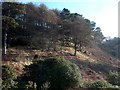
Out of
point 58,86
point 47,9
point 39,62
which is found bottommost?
point 58,86

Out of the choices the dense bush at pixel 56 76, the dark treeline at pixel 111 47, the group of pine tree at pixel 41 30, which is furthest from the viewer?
the dark treeline at pixel 111 47

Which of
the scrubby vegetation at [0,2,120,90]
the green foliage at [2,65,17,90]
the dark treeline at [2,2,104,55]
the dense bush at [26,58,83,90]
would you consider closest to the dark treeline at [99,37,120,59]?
the scrubby vegetation at [0,2,120,90]

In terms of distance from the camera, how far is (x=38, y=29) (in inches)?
1031

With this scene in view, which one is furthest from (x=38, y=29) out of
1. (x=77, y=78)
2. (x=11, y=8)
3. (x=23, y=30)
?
(x=77, y=78)

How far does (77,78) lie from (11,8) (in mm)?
9597

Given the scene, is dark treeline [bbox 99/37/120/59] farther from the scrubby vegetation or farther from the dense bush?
the dense bush

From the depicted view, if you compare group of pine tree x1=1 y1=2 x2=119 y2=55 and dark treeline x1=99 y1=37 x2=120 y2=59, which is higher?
group of pine tree x1=1 y1=2 x2=119 y2=55

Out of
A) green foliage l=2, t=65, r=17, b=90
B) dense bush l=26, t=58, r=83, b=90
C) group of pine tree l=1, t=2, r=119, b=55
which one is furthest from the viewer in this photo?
group of pine tree l=1, t=2, r=119, b=55

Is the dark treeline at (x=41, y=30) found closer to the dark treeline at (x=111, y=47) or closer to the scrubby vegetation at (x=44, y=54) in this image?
the scrubby vegetation at (x=44, y=54)

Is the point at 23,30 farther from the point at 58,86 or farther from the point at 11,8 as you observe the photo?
the point at 58,86

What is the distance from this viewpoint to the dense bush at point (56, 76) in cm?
1166

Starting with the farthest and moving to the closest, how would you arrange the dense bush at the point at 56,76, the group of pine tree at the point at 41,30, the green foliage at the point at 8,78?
the group of pine tree at the point at 41,30, the dense bush at the point at 56,76, the green foliage at the point at 8,78

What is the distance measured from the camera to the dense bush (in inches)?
459

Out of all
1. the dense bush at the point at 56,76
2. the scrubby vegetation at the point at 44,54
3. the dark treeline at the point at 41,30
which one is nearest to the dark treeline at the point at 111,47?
the scrubby vegetation at the point at 44,54
